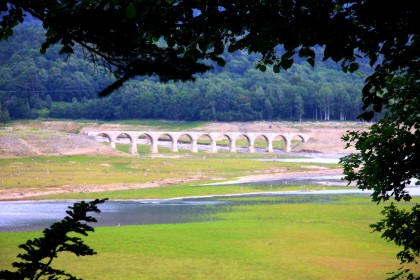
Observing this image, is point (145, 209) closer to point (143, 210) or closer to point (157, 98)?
point (143, 210)

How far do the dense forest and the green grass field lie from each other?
80.6 meters

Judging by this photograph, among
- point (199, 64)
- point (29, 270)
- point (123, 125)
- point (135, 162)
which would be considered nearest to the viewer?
point (29, 270)

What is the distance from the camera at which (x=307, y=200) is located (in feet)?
112

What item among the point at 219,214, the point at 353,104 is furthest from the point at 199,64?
the point at 353,104

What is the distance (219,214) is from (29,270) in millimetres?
25616

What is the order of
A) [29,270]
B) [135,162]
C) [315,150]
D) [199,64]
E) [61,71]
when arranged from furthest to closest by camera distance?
[61,71], [315,150], [135,162], [199,64], [29,270]

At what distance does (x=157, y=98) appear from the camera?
11544 centimetres

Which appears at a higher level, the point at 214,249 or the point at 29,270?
the point at 29,270

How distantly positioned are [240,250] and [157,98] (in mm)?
97280

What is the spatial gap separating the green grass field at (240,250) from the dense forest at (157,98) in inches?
3173

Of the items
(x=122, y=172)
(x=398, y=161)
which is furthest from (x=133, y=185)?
(x=398, y=161)

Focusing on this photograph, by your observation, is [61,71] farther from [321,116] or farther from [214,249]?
[214,249]

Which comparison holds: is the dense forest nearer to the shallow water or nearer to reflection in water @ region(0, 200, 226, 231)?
the shallow water

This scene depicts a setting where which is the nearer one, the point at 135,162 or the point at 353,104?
the point at 135,162
